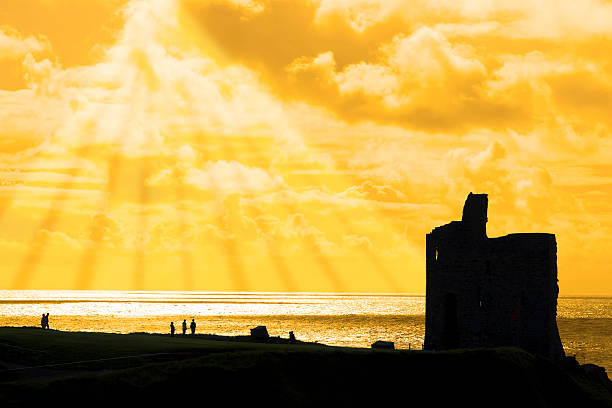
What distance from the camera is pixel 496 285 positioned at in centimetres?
4762

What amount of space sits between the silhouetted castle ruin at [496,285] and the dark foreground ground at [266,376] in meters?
5.76

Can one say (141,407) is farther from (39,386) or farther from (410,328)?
(410,328)

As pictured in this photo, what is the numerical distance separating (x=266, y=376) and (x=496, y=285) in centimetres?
2108

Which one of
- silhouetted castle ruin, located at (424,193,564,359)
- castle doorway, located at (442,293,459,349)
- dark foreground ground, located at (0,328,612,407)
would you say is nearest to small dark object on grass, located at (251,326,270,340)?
silhouetted castle ruin, located at (424,193,564,359)

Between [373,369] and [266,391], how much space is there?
625cm

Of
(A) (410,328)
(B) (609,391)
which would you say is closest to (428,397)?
(B) (609,391)

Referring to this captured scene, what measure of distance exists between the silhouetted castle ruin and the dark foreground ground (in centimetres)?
576

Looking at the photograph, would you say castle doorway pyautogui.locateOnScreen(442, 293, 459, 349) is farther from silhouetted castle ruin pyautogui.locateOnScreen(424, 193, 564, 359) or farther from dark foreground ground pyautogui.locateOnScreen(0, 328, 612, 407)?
dark foreground ground pyautogui.locateOnScreen(0, 328, 612, 407)

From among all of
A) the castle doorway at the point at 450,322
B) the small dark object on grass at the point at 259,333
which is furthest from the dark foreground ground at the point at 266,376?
the small dark object on grass at the point at 259,333

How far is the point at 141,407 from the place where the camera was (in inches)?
1084

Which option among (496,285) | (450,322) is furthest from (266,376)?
(450,322)

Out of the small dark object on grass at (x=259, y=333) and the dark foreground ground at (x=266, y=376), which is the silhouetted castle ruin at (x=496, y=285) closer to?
the dark foreground ground at (x=266, y=376)

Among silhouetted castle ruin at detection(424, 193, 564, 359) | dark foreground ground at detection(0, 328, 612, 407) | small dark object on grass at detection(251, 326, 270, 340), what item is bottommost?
dark foreground ground at detection(0, 328, 612, 407)

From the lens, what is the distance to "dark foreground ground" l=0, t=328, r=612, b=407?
28016 mm
